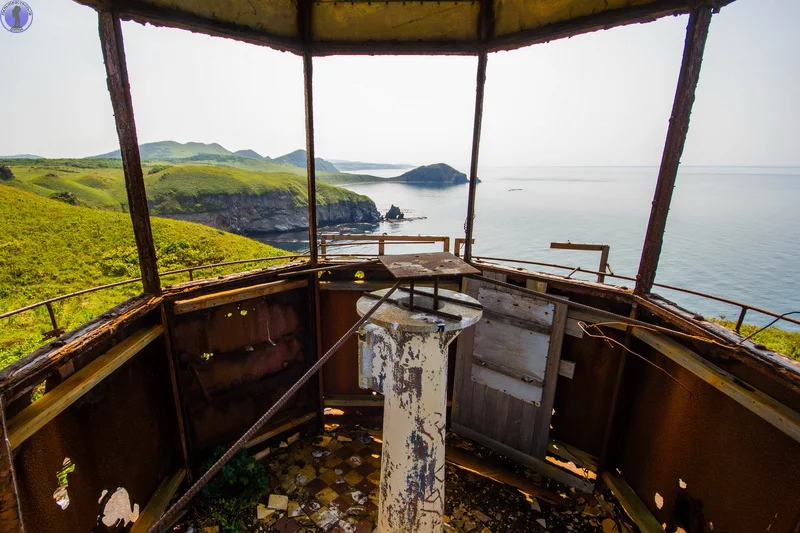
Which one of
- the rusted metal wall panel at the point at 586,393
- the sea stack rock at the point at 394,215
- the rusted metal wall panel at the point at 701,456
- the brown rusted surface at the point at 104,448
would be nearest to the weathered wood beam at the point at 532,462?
the rusted metal wall panel at the point at 586,393

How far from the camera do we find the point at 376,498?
4668mm

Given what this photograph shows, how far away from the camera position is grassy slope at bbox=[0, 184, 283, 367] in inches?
522

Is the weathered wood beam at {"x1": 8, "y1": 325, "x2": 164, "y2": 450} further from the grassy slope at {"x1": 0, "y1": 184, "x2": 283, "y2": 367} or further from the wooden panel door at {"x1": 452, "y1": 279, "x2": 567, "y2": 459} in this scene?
the grassy slope at {"x1": 0, "y1": 184, "x2": 283, "y2": 367}

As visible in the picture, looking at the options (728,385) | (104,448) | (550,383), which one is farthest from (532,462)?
(104,448)

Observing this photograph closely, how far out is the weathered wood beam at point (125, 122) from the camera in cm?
333

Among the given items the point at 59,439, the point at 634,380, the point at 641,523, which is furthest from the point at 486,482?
the point at 59,439

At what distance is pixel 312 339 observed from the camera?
18.3 ft

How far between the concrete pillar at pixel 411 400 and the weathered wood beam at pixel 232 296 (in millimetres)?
2280

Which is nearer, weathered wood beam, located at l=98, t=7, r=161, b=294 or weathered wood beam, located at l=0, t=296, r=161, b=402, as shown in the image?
weathered wood beam, located at l=0, t=296, r=161, b=402

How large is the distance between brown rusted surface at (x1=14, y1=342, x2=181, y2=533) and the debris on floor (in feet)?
3.21

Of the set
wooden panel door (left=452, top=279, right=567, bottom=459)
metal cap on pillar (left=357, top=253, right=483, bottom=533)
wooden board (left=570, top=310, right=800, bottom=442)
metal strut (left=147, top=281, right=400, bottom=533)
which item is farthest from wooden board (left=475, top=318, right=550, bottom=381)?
metal strut (left=147, top=281, right=400, bottom=533)

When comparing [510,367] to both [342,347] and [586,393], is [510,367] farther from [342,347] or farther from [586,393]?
[342,347]

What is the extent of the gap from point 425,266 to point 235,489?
13.4 feet

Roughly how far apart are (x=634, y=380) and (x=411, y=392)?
3186 mm
